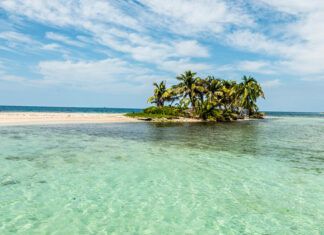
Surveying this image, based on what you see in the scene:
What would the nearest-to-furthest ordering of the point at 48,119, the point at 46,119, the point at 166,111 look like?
the point at 46,119
the point at 48,119
the point at 166,111

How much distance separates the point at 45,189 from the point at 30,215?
1623 millimetres

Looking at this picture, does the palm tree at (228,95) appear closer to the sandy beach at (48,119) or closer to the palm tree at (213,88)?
the palm tree at (213,88)

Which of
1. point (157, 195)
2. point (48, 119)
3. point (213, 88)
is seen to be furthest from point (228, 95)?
point (157, 195)

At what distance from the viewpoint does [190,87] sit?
165 feet

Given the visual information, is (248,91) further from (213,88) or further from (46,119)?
(46,119)

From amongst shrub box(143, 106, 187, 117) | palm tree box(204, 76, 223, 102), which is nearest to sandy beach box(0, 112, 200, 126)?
shrub box(143, 106, 187, 117)

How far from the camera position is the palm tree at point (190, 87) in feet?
162

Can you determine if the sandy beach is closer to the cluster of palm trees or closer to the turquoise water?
the cluster of palm trees

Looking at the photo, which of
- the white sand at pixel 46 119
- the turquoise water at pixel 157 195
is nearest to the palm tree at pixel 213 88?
the white sand at pixel 46 119

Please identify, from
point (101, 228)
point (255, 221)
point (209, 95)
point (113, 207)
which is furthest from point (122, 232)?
point (209, 95)

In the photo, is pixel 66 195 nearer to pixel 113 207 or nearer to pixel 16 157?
pixel 113 207

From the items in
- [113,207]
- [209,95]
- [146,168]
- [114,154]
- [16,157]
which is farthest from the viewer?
[209,95]

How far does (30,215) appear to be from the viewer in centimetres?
492

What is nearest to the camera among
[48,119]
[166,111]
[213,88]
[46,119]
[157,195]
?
[157,195]
